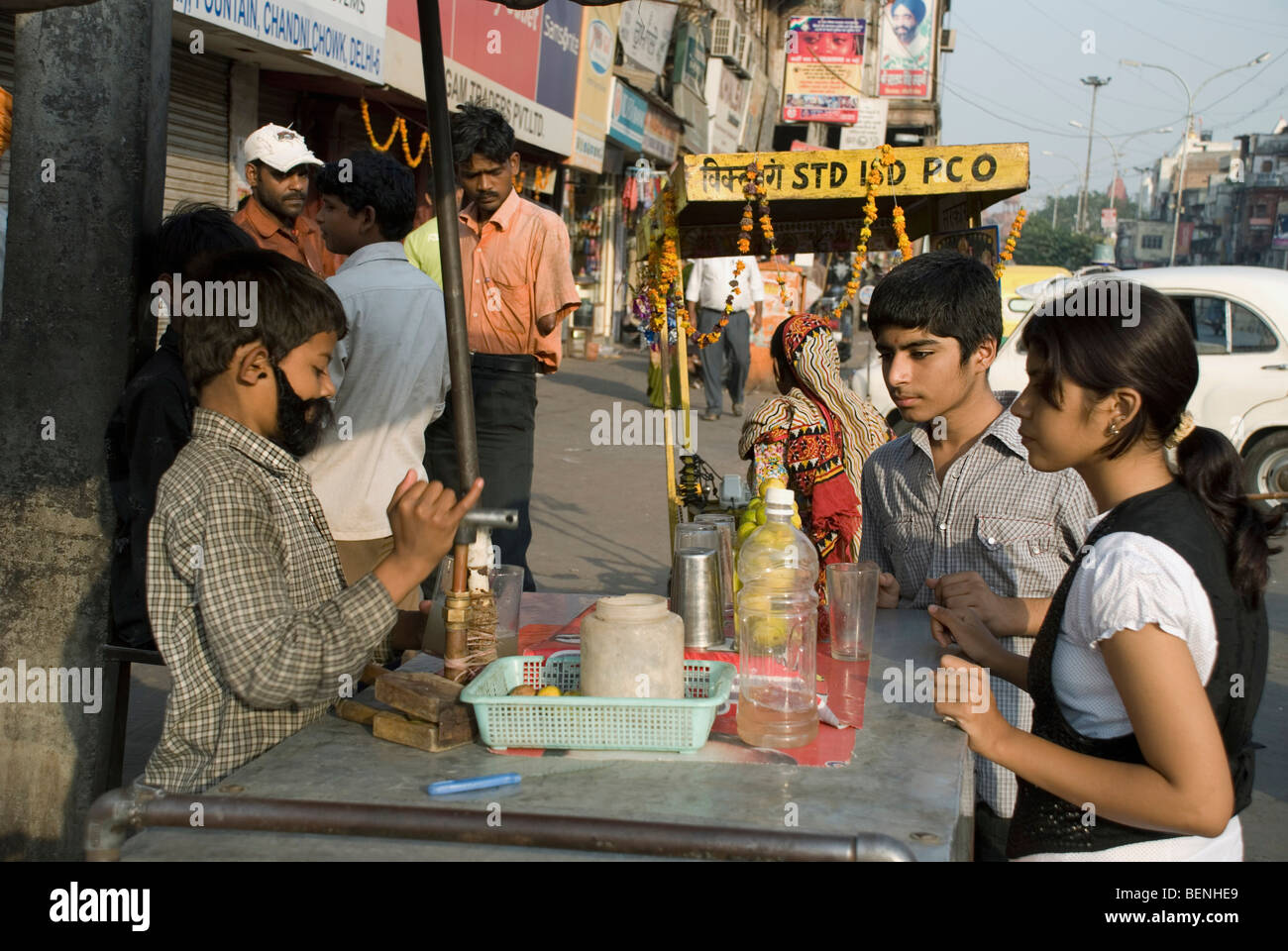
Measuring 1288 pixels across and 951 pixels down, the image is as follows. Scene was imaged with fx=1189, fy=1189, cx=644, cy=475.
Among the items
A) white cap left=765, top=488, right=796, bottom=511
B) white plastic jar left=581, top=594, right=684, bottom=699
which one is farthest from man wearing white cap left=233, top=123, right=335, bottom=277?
white plastic jar left=581, top=594, right=684, bottom=699

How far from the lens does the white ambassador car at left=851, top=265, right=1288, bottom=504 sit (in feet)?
31.1

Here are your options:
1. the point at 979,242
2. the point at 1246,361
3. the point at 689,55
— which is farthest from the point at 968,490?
the point at 689,55

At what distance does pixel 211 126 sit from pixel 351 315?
5785mm

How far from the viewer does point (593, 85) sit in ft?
57.0

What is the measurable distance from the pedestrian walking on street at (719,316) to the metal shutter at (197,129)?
18.1 ft

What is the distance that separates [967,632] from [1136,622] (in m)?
0.85

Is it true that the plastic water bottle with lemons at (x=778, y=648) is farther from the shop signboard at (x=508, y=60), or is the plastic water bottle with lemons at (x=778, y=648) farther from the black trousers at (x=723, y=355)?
the black trousers at (x=723, y=355)

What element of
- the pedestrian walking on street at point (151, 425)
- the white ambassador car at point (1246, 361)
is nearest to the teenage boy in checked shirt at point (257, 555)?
the pedestrian walking on street at point (151, 425)

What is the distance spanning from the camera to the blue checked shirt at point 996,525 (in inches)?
115

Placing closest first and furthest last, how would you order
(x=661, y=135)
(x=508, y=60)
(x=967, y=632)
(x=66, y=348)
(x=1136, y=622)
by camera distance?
(x=1136, y=622), (x=967, y=632), (x=66, y=348), (x=508, y=60), (x=661, y=135)

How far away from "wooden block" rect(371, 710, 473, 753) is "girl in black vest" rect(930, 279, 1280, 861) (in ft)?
2.97

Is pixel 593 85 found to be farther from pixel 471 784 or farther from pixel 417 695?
pixel 471 784

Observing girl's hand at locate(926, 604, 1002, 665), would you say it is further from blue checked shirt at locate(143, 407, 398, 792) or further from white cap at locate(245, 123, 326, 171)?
white cap at locate(245, 123, 326, 171)
